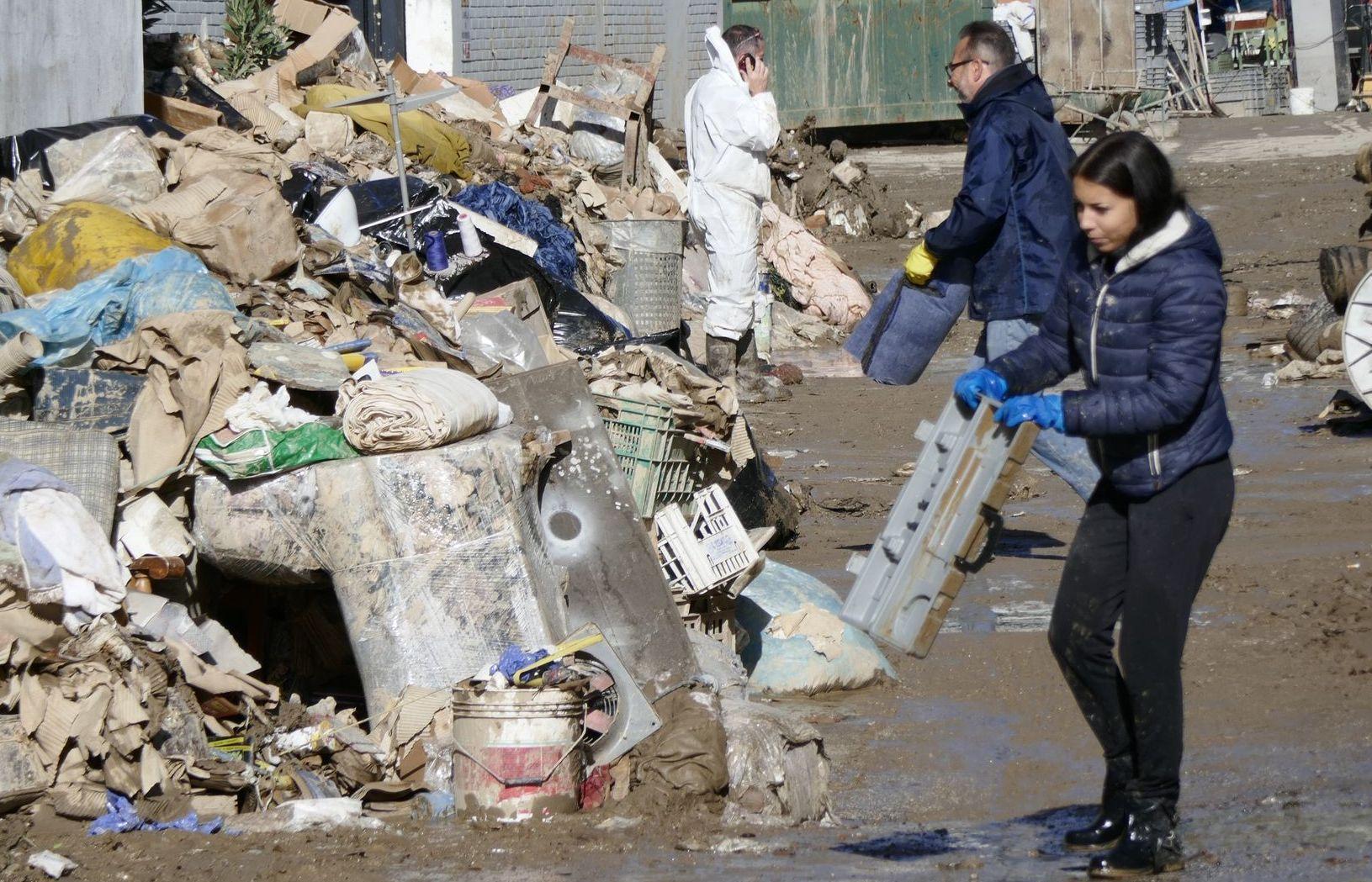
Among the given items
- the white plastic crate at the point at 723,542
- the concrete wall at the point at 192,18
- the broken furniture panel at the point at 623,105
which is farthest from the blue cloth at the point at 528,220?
the concrete wall at the point at 192,18

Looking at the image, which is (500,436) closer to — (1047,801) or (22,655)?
(22,655)

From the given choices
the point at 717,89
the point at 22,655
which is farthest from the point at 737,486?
the point at 717,89

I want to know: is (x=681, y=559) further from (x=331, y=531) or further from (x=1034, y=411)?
(x=1034, y=411)

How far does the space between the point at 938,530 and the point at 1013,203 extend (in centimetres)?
294

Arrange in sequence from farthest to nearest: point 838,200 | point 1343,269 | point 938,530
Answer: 1. point 838,200
2. point 1343,269
3. point 938,530

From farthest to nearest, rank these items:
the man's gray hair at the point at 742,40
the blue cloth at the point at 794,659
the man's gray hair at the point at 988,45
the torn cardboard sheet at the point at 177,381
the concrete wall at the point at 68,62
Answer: the man's gray hair at the point at 742,40
the concrete wall at the point at 68,62
the man's gray hair at the point at 988,45
the blue cloth at the point at 794,659
the torn cardboard sheet at the point at 177,381

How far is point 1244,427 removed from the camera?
948 cm

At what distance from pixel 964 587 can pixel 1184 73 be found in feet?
73.7

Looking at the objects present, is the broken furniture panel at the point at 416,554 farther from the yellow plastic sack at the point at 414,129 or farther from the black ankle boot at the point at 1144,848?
the yellow plastic sack at the point at 414,129

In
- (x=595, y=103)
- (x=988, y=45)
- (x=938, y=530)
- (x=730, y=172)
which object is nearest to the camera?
(x=938, y=530)

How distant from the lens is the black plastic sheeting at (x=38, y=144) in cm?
796

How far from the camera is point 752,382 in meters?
11.0

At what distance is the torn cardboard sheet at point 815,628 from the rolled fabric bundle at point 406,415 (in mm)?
1475

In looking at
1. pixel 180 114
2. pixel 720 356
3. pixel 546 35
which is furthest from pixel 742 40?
pixel 546 35
